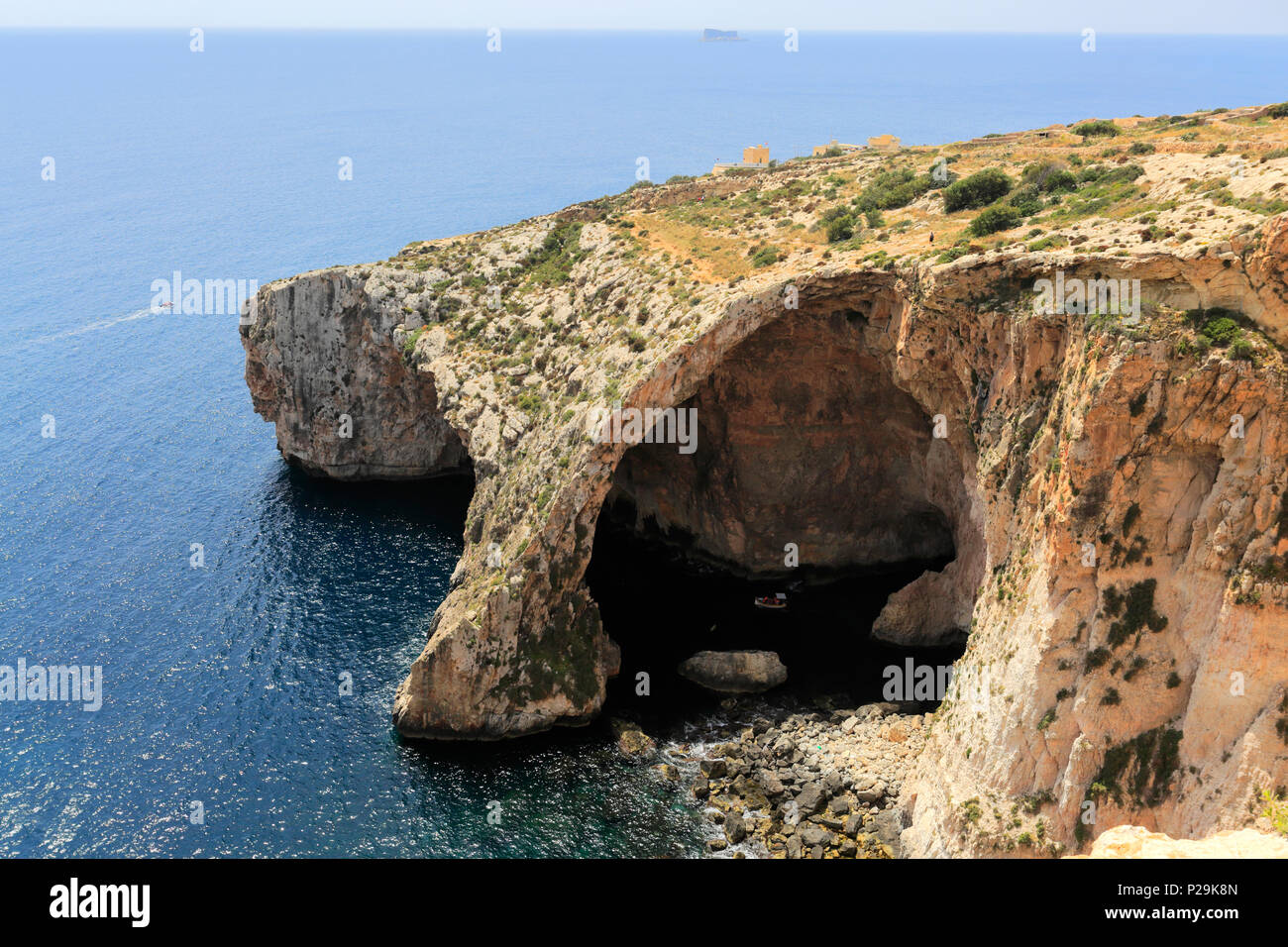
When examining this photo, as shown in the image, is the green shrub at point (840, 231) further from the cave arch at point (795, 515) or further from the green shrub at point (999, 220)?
the green shrub at point (999, 220)

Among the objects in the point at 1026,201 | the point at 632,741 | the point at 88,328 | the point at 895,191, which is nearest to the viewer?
the point at 632,741

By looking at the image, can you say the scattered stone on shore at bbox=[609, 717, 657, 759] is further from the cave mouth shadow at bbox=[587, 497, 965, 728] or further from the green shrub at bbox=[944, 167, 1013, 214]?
the green shrub at bbox=[944, 167, 1013, 214]

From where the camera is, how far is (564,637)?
58250 mm

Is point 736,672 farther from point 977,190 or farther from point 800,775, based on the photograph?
point 977,190

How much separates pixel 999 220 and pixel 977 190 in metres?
8.09

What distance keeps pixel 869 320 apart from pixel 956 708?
22.6m

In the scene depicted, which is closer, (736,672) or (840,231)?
(736,672)

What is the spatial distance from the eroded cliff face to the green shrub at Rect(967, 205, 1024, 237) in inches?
133

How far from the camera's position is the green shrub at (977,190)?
62.8m

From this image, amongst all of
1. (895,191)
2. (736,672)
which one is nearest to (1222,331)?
(736,672)

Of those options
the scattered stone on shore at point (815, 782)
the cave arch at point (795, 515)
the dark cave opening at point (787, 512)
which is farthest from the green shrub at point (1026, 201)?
the scattered stone on shore at point (815, 782)

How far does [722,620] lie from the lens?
67.8m

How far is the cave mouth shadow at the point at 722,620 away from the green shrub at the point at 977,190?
77.5ft

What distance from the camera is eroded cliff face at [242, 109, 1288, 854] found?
39.1 metres
